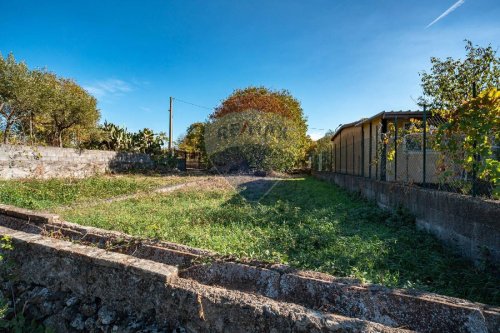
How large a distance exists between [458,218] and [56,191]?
10207 millimetres

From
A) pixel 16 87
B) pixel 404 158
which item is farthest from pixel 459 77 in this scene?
pixel 16 87

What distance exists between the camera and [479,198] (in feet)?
13.0

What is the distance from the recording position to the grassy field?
131 inches

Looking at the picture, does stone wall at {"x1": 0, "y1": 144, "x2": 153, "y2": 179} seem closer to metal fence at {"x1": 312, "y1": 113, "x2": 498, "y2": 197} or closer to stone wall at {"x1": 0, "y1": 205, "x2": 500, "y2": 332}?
stone wall at {"x1": 0, "y1": 205, "x2": 500, "y2": 332}

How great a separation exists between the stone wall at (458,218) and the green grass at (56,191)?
7979 millimetres

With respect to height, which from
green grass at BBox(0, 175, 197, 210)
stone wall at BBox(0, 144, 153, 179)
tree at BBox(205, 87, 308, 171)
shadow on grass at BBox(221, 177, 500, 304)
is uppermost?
tree at BBox(205, 87, 308, 171)

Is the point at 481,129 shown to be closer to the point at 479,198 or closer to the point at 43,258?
the point at 479,198

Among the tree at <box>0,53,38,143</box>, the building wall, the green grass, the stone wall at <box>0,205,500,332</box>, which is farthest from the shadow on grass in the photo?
the tree at <box>0,53,38,143</box>

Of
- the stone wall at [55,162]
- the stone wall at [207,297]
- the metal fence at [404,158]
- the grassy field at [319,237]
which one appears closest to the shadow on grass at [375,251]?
the grassy field at [319,237]

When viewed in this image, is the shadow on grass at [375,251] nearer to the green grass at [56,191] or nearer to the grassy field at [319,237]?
the grassy field at [319,237]

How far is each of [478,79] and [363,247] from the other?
10.6 meters

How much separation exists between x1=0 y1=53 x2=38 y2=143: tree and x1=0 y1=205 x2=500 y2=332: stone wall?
15786 mm

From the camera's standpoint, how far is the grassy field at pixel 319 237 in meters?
3.32

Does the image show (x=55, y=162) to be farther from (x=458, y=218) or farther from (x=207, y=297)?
(x=458, y=218)
